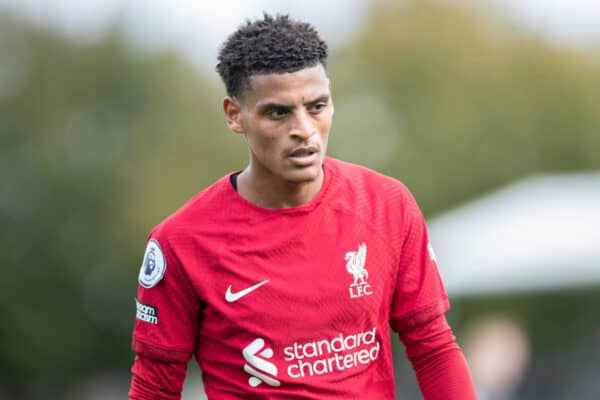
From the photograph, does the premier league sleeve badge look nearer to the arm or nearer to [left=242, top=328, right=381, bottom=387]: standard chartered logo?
the arm

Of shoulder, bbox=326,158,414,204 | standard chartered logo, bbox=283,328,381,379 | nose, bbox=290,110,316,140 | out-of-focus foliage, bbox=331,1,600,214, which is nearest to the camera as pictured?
nose, bbox=290,110,316,140

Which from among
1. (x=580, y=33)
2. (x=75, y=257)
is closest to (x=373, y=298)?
(x=75, y=257)

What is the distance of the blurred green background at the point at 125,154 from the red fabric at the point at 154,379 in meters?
17.1

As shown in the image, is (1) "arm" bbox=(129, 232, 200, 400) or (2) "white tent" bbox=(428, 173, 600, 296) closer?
(1) "arm" bbox=(129, 232, 200, 400)

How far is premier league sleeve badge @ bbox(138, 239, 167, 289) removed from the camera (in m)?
4.54

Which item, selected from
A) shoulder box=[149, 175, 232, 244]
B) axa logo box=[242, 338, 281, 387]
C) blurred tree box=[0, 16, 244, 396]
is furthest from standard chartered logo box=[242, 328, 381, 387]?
blurred tree box=[0, 16, 244, 396]

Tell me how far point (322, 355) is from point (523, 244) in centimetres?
864

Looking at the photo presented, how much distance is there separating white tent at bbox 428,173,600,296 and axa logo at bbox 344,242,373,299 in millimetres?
7716

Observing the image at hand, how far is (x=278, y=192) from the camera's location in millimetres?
4590

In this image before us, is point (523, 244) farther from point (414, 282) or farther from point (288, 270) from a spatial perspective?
point (288, 270)

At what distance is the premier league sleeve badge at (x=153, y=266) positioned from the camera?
179 inches

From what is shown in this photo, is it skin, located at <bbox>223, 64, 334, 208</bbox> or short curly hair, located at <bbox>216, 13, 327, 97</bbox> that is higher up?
short curly hair, located at <bbox>216, 13, 327, 97</bbox>

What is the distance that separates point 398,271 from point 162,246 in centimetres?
102

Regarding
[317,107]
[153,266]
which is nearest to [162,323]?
[153,266]
